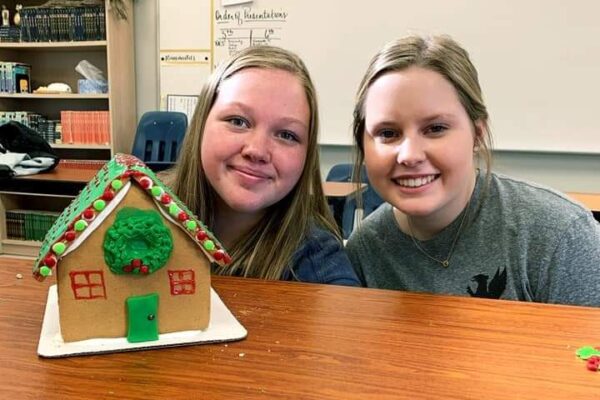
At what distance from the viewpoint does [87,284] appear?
21.4 inches

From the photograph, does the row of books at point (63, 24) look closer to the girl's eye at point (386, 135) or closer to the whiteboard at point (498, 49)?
the whiteboard at point (498, 49)

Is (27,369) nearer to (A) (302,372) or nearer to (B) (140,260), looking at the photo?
(B) (140,260)

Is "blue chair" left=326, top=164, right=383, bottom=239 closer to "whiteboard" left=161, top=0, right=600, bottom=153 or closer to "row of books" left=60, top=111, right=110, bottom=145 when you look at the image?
"whiteboard" left=161, top=0, right=600, bottom=153

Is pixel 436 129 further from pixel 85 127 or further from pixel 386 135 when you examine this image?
pixel 85 127

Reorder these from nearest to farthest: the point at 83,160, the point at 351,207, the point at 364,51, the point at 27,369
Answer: the point at 27,369
the point at 351,207
the point at 364,51
the point at 83,160

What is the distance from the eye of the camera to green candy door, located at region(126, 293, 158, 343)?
0.55 m

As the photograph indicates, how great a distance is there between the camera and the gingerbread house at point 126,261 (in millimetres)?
531

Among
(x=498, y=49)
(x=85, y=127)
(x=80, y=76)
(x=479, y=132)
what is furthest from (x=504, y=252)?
(x=80, y=76)

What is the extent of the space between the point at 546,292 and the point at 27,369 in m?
0.90

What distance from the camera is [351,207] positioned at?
2.57 meters

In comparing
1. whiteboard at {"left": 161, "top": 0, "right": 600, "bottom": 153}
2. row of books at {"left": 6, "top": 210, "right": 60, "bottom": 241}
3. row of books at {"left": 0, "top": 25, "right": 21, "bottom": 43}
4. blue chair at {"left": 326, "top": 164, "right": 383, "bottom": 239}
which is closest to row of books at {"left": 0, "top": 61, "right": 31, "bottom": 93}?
row of books at {"left": 0, "top": 25, "right": 21, "bottom": 43}

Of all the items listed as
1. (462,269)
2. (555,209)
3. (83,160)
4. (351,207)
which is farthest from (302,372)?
(83,160)

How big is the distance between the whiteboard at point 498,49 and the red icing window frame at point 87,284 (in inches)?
112

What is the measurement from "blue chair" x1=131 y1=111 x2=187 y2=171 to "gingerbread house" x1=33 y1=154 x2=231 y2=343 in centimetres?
316
